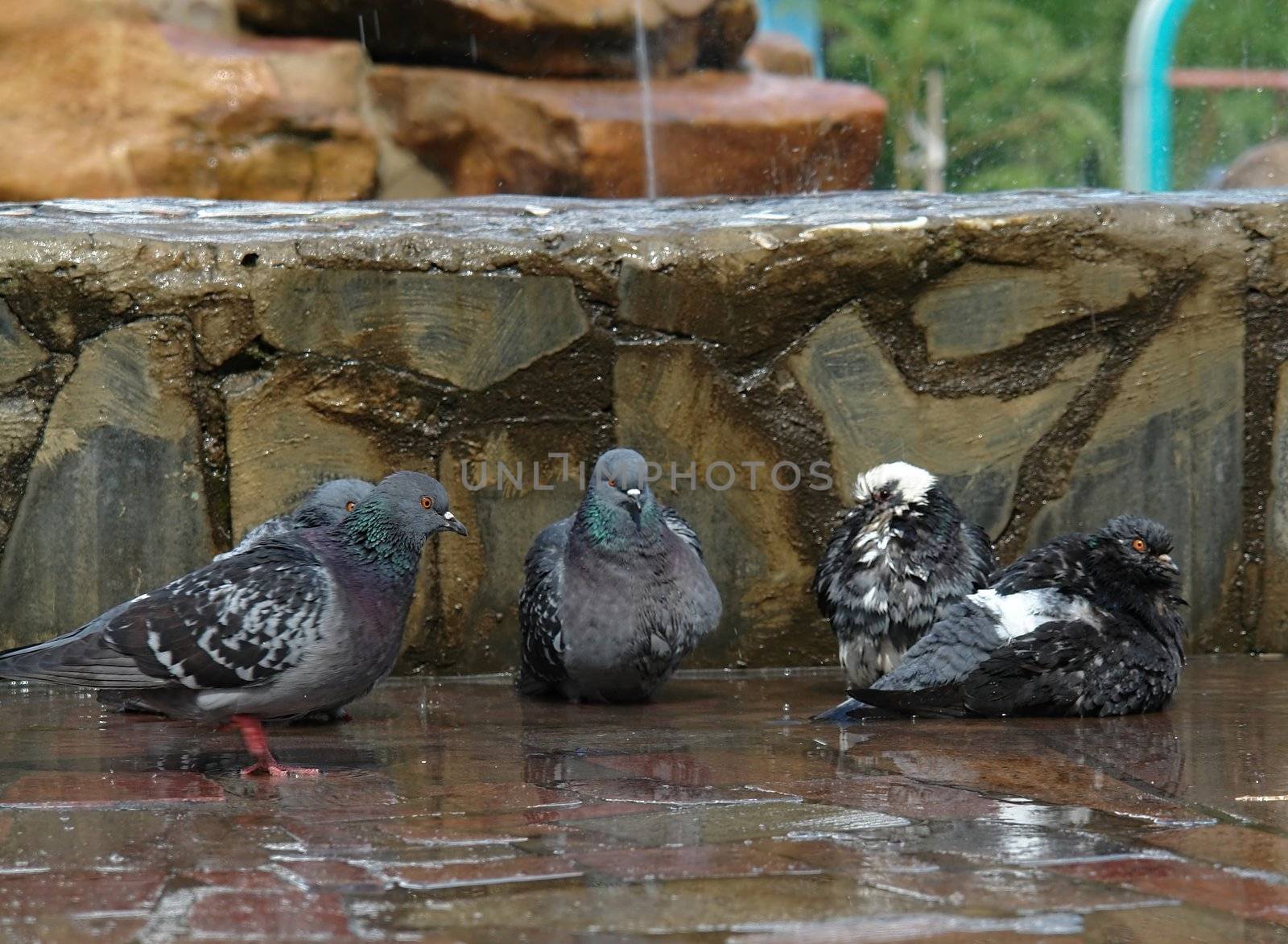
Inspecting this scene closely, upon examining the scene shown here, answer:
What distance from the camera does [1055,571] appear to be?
4.57 meters

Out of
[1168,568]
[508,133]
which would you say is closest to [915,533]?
[1168,568]

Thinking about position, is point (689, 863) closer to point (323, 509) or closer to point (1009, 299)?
point (323, 509)

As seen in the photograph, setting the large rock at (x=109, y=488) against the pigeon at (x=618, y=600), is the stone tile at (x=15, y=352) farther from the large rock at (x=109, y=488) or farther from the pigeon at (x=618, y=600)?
the pigeon at (x=618, y=600)

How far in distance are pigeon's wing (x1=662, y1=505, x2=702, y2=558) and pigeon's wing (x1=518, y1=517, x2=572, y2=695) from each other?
0.98 feet

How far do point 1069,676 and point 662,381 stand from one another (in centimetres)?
162

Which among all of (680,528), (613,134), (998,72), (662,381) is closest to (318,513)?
(680,528)

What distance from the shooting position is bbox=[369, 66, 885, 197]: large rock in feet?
28.7

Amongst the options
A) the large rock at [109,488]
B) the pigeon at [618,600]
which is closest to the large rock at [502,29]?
the large rock at [109,488]

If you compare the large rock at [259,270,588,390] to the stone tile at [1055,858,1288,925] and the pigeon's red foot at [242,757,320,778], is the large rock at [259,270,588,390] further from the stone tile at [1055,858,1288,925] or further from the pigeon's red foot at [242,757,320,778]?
the stone tile at [1055,858,1288,925]

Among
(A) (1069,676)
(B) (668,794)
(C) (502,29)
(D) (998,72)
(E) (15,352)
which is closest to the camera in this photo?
(B) (668,794)

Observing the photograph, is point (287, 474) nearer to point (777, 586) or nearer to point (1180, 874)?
point (777, 586)

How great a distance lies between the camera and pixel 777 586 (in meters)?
5.40

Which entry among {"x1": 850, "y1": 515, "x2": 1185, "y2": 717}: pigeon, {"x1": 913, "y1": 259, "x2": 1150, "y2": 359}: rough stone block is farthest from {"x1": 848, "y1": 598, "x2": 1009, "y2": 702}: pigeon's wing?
{"x1": 913, "y1": 259, "x2": 1150, "y2": 359}: rough stone block

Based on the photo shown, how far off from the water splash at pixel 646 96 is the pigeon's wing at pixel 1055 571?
4.50 m
